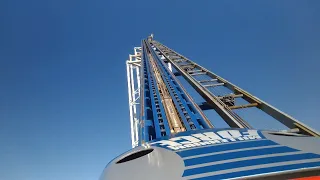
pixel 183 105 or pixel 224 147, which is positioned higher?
pixel 183 105

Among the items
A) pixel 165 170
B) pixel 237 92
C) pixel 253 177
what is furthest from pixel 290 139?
pixel 237 92

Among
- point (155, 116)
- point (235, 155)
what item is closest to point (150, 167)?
point (235, 155)

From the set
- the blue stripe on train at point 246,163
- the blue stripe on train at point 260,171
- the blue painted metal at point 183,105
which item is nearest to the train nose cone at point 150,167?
the blue stripe on train at point 246,163

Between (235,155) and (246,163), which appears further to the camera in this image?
(235,155)

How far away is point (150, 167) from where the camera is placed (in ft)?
4.65

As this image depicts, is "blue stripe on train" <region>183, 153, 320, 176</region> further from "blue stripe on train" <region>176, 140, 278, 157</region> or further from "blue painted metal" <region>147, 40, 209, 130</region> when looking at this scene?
"blue painted metal" <region>147, 40, 209, 130</region>

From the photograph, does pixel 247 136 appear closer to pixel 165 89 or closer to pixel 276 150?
pixel 276 150

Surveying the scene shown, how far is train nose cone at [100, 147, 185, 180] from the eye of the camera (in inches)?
52.2

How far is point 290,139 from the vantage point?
1.72 metres

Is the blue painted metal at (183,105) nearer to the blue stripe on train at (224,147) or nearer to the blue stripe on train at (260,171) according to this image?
the blue stripe on train at (224,147)

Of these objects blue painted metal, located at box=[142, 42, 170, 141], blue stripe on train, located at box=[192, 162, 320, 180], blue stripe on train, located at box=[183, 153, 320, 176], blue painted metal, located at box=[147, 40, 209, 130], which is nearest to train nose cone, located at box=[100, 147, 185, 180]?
blue stripe on train, located at box=[183, 153, 320, 176]

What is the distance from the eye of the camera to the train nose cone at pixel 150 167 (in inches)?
52.2

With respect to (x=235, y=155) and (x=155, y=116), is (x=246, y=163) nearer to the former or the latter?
(x=235, y=155)

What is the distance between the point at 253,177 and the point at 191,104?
12.8ft
